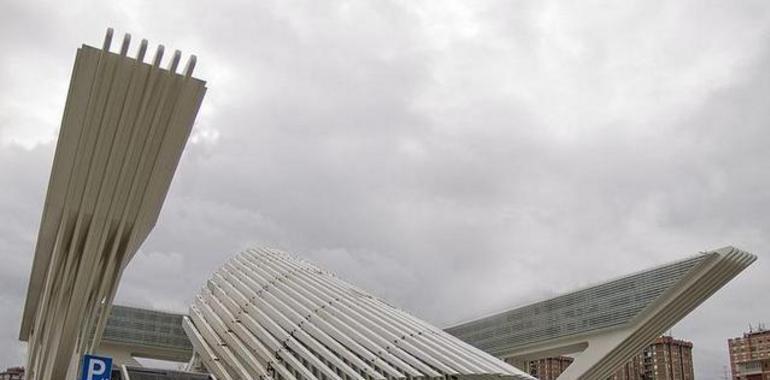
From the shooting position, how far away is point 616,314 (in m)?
54.0

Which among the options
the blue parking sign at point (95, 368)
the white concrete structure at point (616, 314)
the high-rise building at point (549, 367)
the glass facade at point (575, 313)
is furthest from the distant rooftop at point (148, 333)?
the high-rise building at point (549, 367)

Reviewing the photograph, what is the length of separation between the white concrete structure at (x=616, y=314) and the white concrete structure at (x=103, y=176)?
3464 cm

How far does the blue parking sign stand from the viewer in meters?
28.8

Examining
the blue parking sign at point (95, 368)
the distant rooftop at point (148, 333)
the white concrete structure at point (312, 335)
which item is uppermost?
the distant rooftop at point (148, 333)

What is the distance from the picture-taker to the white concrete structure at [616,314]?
5003cm

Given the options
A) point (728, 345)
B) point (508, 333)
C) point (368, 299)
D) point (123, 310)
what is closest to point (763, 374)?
point (728, 345)

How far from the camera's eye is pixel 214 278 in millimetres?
61062

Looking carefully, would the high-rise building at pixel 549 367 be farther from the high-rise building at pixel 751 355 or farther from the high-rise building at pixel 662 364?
the high-rise building at pixel 751 355

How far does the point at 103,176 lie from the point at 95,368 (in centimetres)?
753

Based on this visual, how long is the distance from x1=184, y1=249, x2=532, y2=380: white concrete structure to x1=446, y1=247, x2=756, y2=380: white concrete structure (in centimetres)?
1685

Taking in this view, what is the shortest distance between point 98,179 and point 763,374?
9857 centimetres

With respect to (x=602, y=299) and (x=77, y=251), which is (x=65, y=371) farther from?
(x=602, y=299)

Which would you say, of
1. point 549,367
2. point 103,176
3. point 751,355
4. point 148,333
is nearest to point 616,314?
point 103,176

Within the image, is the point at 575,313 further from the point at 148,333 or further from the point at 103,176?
the point at 148,333
